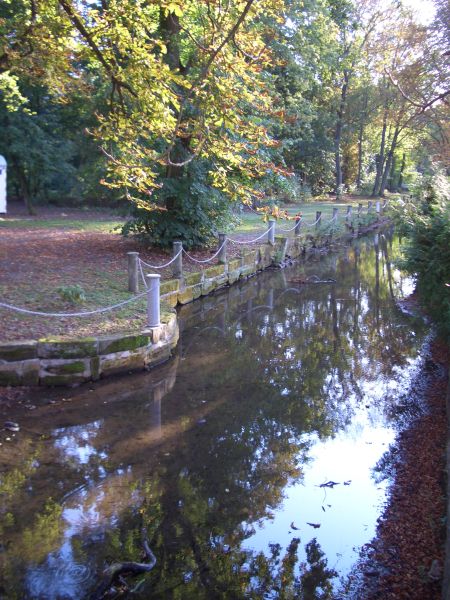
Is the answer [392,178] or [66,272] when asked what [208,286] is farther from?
[392,178]

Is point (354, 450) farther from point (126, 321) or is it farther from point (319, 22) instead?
point (319, 22)

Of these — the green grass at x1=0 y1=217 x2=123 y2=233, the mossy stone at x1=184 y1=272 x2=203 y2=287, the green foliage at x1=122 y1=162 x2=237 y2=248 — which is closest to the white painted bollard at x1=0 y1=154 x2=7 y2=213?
the green grass at x1=0 y1=217 x2=123 y2=233

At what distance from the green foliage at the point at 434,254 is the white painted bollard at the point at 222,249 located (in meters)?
4.93

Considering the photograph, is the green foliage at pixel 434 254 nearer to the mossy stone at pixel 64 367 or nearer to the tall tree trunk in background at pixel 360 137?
the mossy stone at pixel 64 367

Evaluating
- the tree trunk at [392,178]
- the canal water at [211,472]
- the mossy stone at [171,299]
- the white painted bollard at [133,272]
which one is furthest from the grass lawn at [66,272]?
the tree trunk at [392,178]

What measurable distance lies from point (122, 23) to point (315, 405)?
6522 millimetres

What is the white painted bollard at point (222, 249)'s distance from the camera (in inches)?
561

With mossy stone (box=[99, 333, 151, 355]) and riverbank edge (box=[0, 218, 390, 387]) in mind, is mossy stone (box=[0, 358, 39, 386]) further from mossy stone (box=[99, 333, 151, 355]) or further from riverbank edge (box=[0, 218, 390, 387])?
mossy stone (box=[99, 333, 151, 355])

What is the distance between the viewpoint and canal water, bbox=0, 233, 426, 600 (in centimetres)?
419

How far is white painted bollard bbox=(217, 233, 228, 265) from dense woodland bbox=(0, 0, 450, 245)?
2.55 feet

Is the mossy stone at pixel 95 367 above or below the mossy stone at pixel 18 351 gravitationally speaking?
below

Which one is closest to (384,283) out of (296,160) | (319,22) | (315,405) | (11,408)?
(315,405)

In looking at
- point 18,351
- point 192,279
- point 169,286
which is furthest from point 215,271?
point 18,351

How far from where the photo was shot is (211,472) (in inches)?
220
